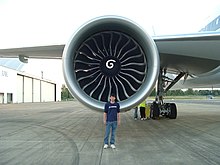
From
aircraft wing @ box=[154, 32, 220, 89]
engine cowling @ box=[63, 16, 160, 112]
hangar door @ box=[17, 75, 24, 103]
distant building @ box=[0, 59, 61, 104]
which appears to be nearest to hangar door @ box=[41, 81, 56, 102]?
distant building @ box=[0, 59, 61, 104]

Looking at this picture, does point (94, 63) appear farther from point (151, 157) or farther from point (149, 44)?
point (151, 157)

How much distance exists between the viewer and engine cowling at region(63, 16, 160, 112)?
6.37 meters

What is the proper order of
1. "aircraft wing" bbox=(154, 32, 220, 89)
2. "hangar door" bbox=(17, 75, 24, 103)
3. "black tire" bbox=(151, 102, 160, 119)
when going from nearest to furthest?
"aircraft wing" bbox=(154, 32, 220, 89)
"black tire" bbox=(151, 102, 160, 119)
"hangar door" bbox=(17, 75, 24, 103)

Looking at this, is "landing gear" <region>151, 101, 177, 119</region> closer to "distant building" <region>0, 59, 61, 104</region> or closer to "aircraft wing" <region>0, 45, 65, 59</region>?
"aircraft wing" <region>0, 45, 65, 59</region>

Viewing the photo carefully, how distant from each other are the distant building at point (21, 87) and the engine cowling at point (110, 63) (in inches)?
1330

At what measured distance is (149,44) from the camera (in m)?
6.47

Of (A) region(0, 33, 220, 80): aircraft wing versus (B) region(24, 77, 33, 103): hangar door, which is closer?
(A) region(0, 33, 220, 80): aircraft wing

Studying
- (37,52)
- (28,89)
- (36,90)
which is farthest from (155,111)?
(36,90)

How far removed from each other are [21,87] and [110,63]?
51918 millimetres

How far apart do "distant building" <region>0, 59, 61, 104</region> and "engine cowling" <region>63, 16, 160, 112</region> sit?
33.8 meters

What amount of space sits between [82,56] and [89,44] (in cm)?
34

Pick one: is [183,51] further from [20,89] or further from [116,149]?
[20,89]

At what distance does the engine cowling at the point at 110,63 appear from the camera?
6372 mm

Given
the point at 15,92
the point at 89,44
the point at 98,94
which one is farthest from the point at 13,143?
the point at 15,92
